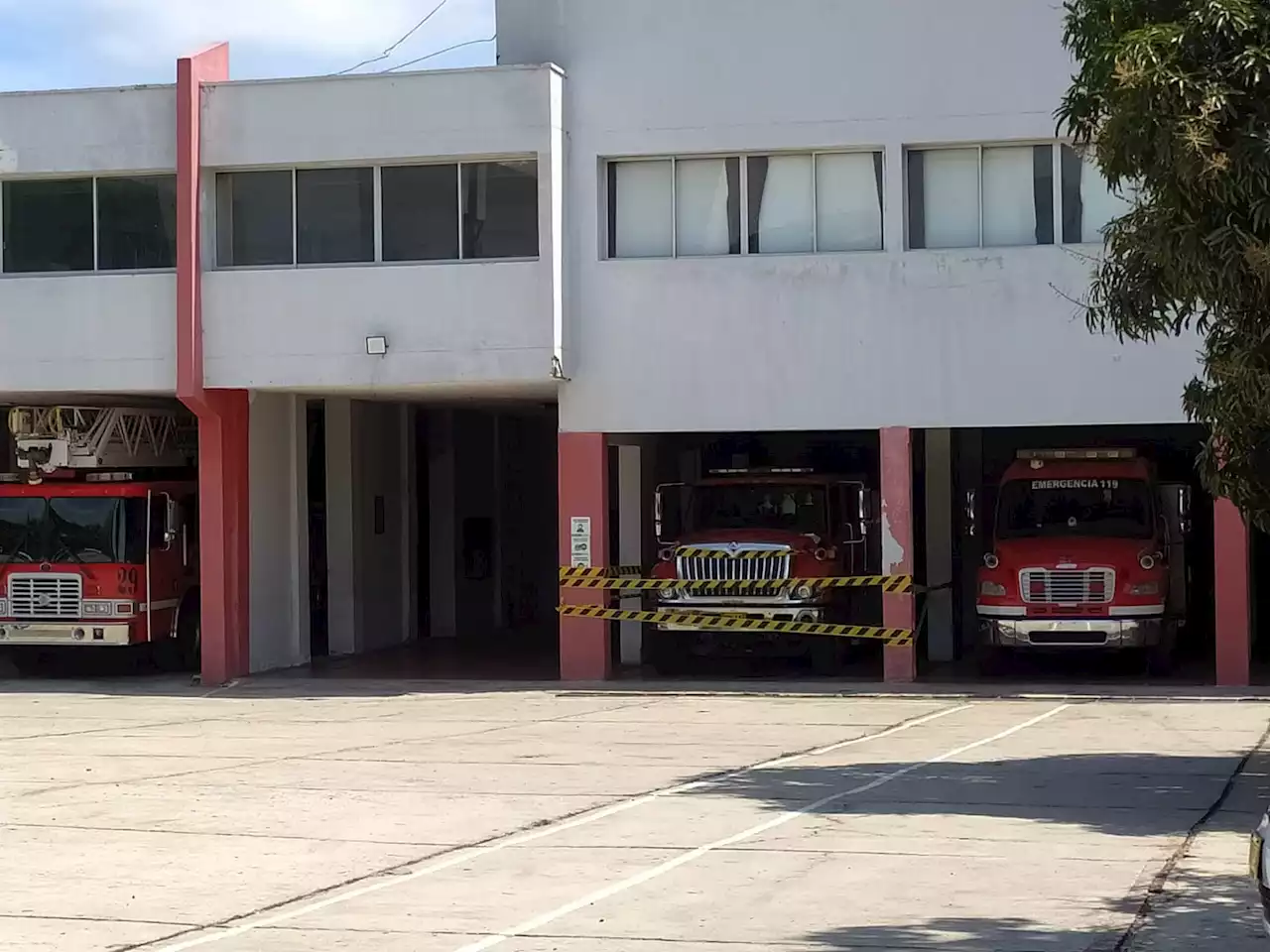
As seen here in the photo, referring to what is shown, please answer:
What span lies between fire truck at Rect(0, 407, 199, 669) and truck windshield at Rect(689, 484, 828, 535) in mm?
7062

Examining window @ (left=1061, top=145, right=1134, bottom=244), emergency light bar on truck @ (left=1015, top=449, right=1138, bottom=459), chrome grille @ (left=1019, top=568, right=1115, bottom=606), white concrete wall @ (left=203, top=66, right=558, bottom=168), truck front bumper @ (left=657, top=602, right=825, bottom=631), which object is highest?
→ white concrete wall @ (left=203, top=66, right=558, bottom=168)

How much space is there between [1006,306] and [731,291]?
129 inches

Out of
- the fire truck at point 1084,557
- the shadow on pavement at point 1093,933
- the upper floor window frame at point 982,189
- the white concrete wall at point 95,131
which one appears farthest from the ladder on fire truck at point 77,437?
the shadow on pavement at point 1093,933

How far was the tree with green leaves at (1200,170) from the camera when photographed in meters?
11.8

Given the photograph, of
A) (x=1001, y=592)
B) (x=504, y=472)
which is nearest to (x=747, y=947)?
(x=1001, y=592)

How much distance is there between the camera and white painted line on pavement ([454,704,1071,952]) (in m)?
8.69

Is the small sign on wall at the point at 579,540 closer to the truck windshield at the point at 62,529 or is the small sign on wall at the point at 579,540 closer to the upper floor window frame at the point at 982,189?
the upper floor window frame at the point at 982,189

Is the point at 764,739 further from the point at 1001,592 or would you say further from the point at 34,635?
the point at 34,635

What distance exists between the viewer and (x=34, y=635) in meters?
24.1

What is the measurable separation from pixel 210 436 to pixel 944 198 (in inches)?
379

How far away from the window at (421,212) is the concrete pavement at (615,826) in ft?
20.6

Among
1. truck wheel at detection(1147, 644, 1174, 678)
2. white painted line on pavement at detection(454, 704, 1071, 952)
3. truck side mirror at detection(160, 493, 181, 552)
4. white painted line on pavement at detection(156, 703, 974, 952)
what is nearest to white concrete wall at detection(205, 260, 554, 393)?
truck side mirror at detection(160, 493, 181, 552)

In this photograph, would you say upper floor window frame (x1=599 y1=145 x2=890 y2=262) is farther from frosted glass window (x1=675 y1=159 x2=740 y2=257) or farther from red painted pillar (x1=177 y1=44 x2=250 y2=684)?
red painted pillar (x1=177 y1=44 x2=250 y2=684)

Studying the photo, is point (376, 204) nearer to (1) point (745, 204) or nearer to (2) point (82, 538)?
(1) point (745, 204)
